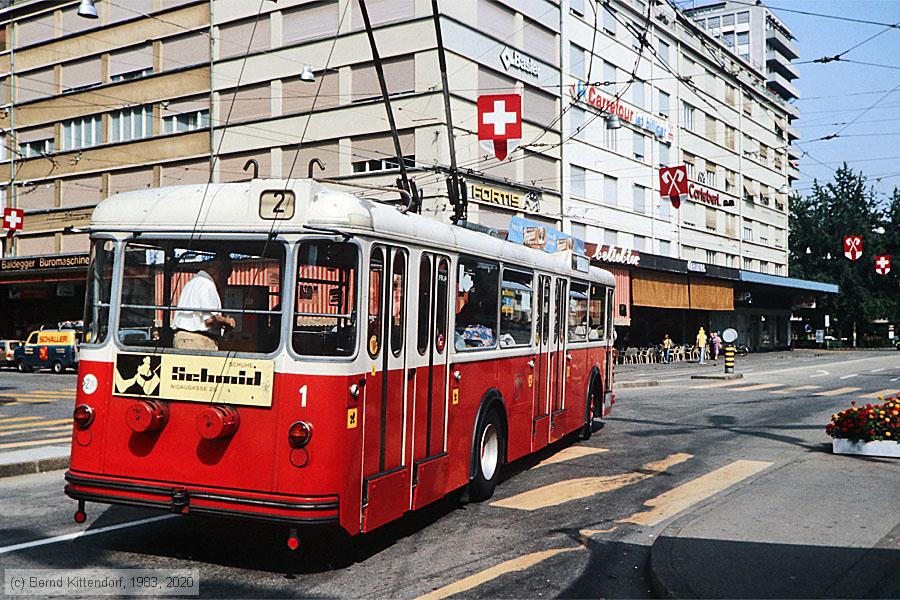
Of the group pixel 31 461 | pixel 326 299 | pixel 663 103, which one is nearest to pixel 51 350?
pixel 31 461

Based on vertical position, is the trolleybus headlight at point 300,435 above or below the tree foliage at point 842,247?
below

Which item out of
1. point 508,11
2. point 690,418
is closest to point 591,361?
point 690,418

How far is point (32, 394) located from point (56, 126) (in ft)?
86.1

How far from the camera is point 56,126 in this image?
155 feet

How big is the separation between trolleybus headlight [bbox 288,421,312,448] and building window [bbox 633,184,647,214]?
43.9 m

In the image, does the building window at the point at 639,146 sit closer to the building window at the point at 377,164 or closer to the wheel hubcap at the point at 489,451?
the building window at the point at 377,164

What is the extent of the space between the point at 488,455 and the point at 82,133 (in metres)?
42.0

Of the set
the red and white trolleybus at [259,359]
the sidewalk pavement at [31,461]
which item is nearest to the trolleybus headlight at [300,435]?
the red and white trolleybus at [259,359]

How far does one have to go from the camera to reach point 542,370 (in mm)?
11852

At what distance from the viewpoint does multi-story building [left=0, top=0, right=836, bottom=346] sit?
115 feet

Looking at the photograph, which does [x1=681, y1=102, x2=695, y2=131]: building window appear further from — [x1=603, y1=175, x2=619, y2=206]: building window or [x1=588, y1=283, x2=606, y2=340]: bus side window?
[x1=588, y1=283, x2=606, y2=340]: bus side window

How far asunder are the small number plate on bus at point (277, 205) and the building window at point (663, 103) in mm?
48007

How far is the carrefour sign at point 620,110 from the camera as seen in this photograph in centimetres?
4217

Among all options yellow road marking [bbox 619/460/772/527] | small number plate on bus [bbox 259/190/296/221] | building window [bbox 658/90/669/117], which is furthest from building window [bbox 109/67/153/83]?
small number plate on bus [bbox 259/190/296/221]
